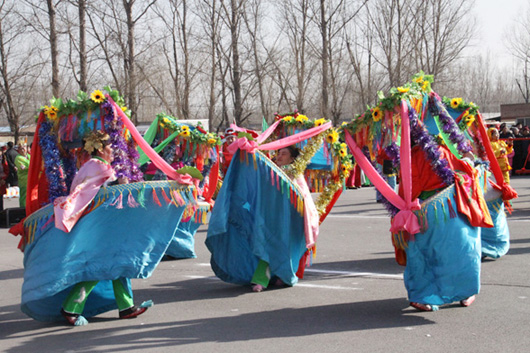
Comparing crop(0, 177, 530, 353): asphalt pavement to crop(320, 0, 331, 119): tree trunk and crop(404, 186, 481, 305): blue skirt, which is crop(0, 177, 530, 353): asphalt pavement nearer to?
crop(404, 186, 481, 305): blue skirt

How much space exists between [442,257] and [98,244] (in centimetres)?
307

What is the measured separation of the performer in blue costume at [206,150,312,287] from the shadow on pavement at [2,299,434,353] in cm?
110

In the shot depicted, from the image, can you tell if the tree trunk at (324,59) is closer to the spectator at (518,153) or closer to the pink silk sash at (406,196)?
the spectator at (518,153)

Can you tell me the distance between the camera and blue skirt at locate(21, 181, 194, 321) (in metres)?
5.86

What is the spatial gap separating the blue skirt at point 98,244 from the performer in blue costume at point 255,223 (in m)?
1.34

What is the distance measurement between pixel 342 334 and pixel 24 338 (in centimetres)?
273

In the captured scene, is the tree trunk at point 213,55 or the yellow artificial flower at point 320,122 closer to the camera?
the yellow artificial flower at point 320,122

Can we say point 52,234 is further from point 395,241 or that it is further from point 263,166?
point 395,241

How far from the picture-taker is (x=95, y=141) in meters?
6.10

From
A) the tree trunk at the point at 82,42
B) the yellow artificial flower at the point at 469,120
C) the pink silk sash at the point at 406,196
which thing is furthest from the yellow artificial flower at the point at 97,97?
the tree trunk at the point at 82,42

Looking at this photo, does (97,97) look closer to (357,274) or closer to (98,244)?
(98,244)

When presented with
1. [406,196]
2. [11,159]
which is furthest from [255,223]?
[11,159]

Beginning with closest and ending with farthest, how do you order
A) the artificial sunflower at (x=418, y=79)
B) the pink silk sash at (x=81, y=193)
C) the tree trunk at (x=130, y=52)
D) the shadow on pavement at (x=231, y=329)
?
the shadow on pavement at (x=231, y=329)
the pink silk sash at (x=81, y=193)
the artificial sunflower at (x=418, y=79)
the tree trunk at (x=130, y=52)

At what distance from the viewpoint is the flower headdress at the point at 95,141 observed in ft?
19.9
